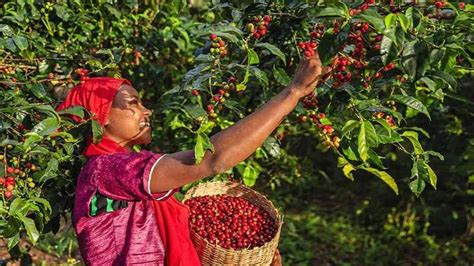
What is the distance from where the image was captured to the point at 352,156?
7.21ft

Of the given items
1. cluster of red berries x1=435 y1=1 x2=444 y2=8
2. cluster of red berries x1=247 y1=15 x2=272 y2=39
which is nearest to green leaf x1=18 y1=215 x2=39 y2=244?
cluster of red berries x1=247 y1=15 x2=272 y2=39

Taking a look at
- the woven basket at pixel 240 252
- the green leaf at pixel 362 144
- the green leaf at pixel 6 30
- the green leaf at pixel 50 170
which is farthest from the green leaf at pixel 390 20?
the green leaf at pixel 6 30

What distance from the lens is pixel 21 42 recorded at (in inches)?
108

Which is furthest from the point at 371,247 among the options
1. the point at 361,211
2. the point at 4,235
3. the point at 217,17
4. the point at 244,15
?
the point at 4,235

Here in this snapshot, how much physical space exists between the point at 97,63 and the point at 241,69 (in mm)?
834

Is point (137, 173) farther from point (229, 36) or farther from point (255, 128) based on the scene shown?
point (229, 36)

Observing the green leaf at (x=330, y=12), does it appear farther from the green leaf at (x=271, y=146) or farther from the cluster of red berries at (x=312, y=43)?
the green leaf at (x=271, y=146)

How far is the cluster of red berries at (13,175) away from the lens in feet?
7.49

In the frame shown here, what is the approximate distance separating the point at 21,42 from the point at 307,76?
1.51m

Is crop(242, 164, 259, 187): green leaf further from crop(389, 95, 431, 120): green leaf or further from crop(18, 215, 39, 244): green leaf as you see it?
crop(18, 215, 39, 244): green leaf

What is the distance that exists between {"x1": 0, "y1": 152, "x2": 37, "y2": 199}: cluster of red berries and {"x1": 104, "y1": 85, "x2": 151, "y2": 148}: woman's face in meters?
0.36

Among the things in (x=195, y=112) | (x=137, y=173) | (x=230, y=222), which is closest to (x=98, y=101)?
(x=195, y=112)

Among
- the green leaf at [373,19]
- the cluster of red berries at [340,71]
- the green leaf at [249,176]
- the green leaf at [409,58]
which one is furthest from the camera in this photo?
the green leaf at [249,176]

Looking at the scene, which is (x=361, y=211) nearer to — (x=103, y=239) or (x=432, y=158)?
(x=432, y=158)
